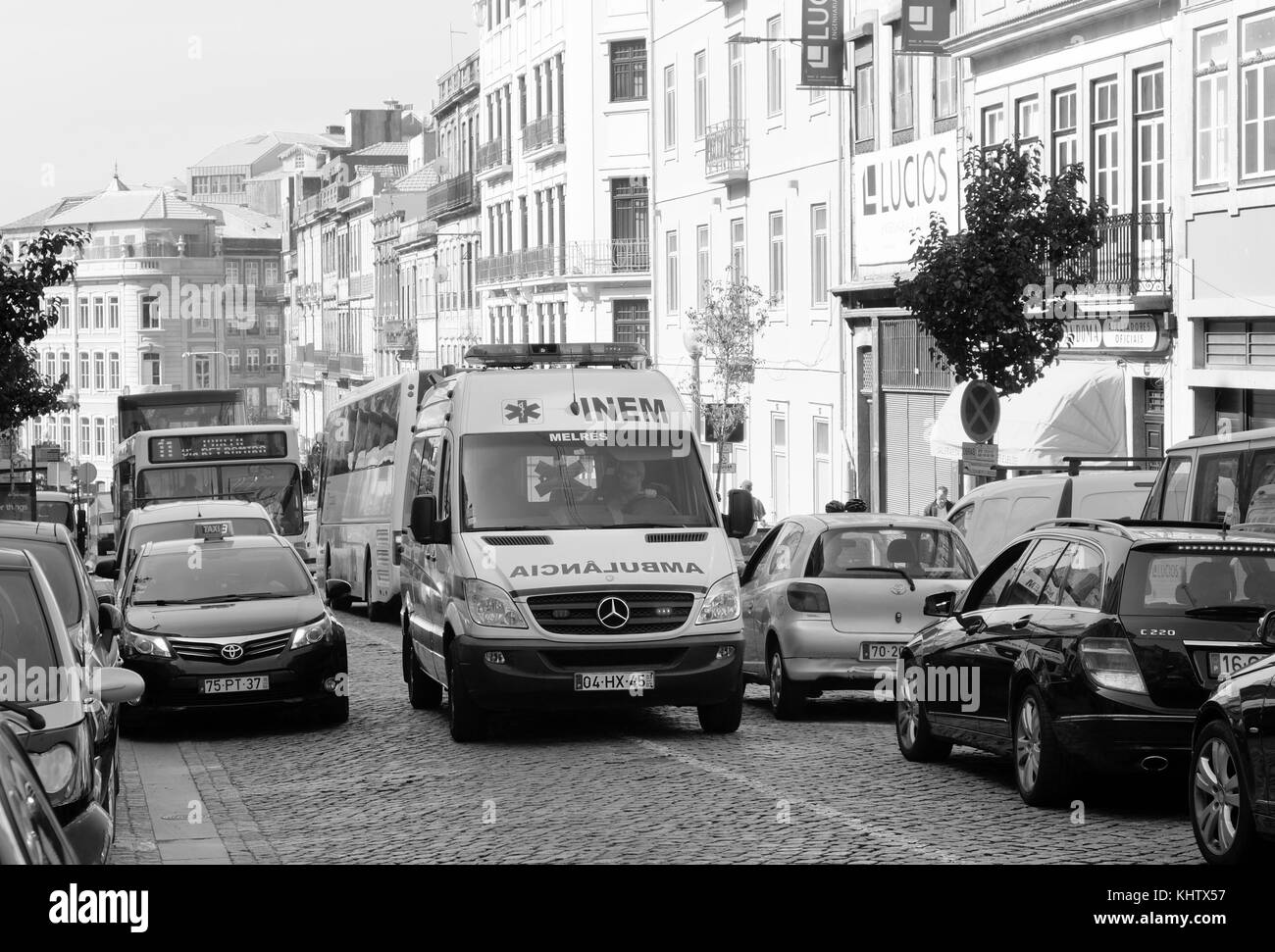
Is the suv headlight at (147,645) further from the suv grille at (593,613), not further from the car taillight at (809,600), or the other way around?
the car taillight at (809,600)

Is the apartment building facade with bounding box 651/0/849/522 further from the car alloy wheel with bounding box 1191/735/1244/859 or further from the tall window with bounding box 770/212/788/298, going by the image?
the car alloy wheel with bounding box 1191/735/1244/859

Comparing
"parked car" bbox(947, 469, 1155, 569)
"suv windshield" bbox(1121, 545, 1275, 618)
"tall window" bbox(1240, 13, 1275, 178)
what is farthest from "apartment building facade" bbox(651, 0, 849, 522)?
"suv windshield" bbox(1121, 545, 1275, 618)

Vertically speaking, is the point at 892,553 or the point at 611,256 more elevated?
the point at 611,256

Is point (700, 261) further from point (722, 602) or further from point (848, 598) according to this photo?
point (722, 602)

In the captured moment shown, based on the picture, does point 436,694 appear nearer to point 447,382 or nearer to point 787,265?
point 447,382

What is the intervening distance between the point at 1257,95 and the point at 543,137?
148 feet

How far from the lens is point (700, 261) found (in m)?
53.8

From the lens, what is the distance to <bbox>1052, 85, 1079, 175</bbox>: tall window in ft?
107

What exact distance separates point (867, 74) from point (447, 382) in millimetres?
25786

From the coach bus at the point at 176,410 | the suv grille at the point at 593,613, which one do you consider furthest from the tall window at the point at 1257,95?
the coach bus at the point at 176,410

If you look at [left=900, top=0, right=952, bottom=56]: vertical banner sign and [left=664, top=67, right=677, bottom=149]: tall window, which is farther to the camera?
[left=664, top=67, right=677, bottom=149]: tall window

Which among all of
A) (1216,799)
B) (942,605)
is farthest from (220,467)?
(1216,799)

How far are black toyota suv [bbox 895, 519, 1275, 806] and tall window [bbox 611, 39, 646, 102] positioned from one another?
55.4 meters

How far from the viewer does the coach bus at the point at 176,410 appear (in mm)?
51531
